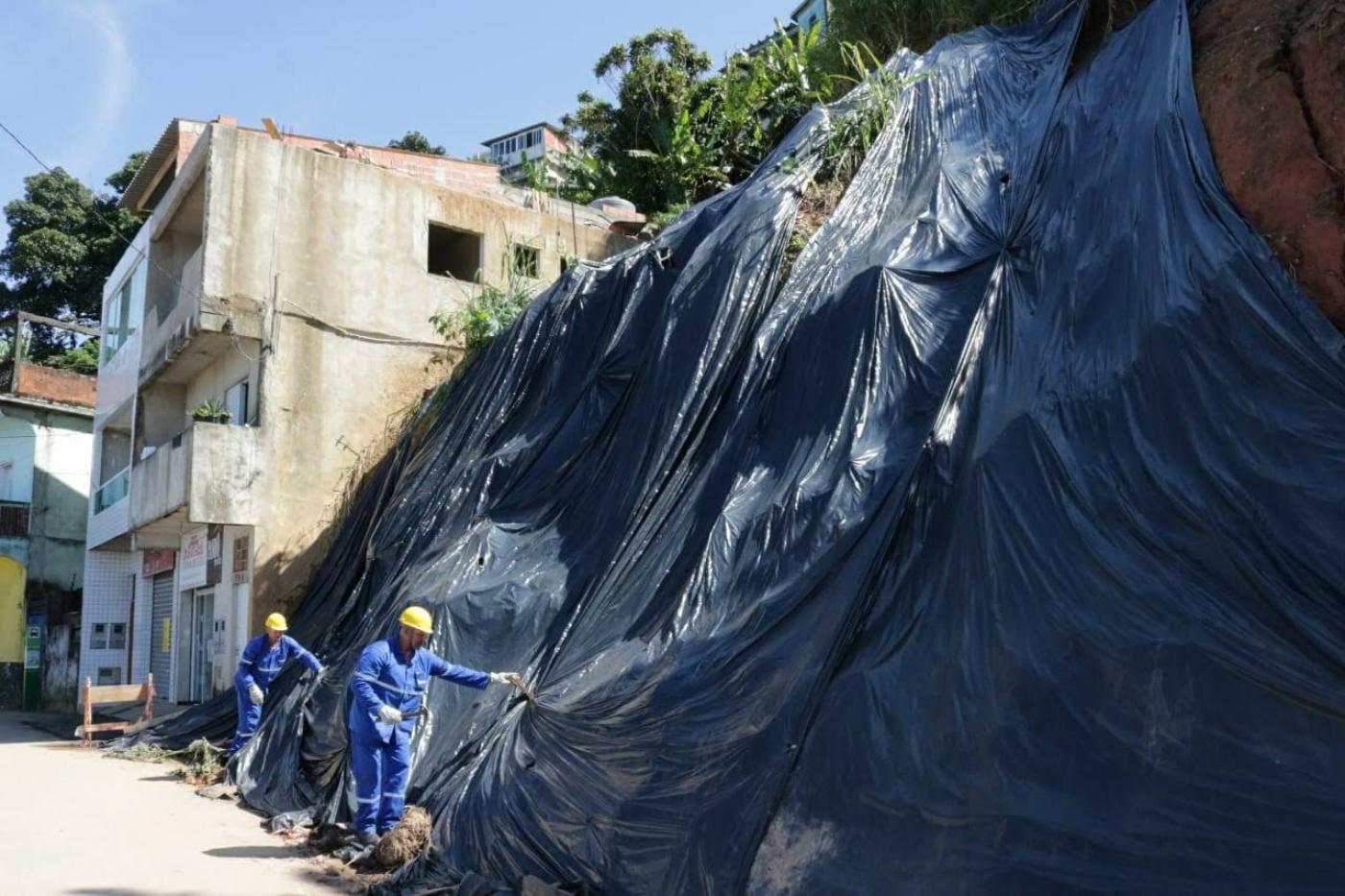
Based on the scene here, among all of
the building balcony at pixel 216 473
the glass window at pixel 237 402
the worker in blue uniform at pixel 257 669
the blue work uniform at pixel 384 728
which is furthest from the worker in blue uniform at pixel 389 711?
the glass window at pixel 237 402

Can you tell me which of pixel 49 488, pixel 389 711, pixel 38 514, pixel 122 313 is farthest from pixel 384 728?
pixel 49 488

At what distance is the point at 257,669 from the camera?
1058cm

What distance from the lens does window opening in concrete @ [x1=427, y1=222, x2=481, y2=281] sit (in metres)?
16.6

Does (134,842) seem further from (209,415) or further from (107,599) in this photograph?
(107,599)

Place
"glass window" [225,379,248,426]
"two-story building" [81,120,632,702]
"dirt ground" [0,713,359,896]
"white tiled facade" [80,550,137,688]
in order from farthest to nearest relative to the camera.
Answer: "white tiled facade" [80,550,137,688] < "glass window" [225,379,248,426] < "two-story building" [81,120,632,702] < "dirt ground" [0,713,359,896]

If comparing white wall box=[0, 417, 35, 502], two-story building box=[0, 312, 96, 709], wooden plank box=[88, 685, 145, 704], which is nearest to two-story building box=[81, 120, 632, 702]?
wooden plank box=[88, 685, 145, 704]

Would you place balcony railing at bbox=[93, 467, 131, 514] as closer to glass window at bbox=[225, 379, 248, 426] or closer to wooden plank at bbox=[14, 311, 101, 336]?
glass window at bbox=[225, 379, 248, 426]

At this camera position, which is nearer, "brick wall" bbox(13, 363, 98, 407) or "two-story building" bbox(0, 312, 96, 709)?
"two-story building" bbox(0, 312, 96, 709)

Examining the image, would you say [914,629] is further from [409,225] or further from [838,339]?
[409,225]

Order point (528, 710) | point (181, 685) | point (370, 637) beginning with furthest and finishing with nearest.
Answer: point (181, 685) → point (370, 637) → point (528, 710)

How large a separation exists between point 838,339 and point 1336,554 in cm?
347

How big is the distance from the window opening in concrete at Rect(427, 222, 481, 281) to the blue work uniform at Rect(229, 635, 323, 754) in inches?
288

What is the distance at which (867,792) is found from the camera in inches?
158

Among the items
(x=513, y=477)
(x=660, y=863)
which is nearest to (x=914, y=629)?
(x=660, y=863)
